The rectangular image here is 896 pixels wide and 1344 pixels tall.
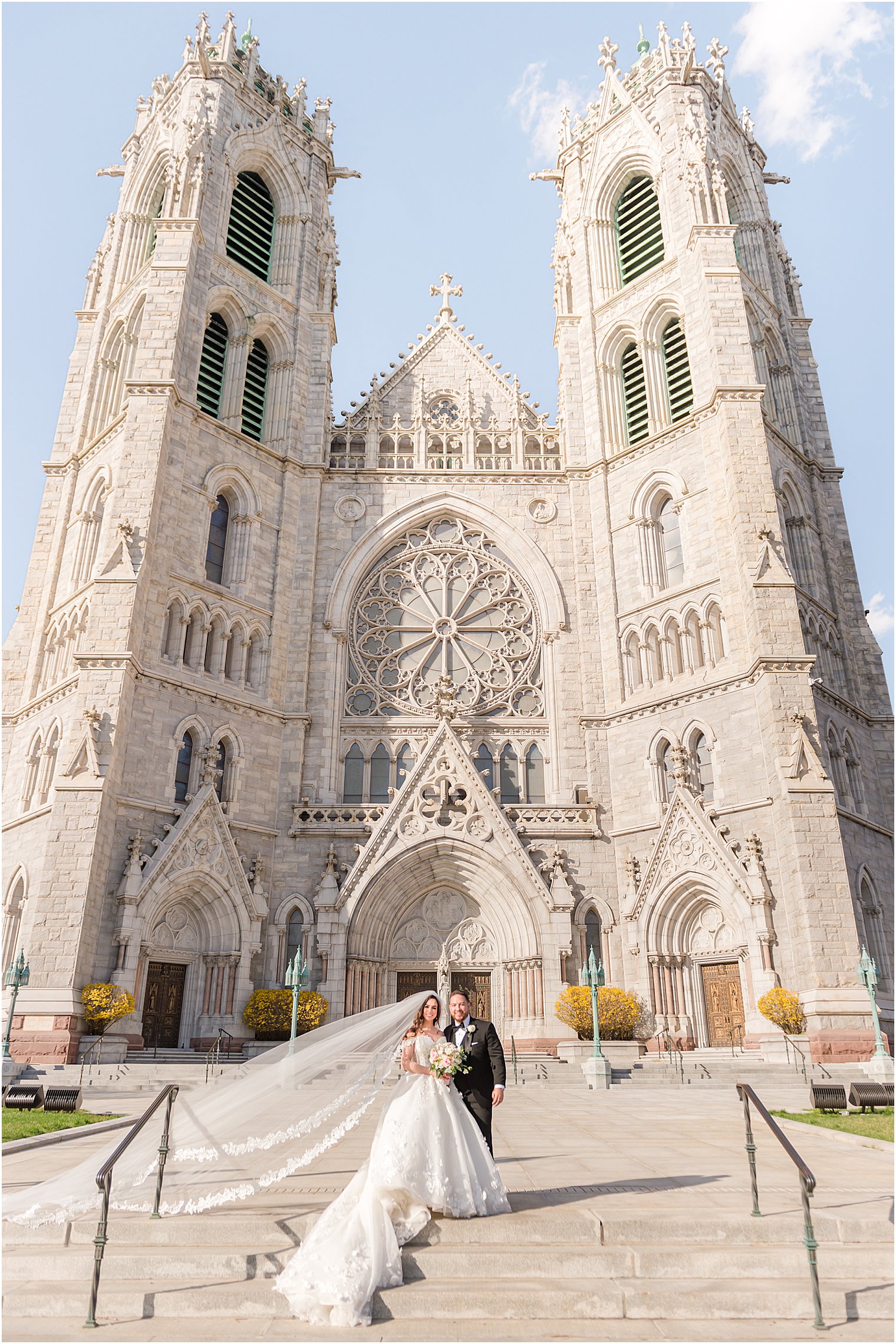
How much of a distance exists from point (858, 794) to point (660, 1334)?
76.4ft

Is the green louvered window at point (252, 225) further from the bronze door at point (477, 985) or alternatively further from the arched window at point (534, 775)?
the bronze door at point (477, 985)

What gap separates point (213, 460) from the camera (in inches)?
1144

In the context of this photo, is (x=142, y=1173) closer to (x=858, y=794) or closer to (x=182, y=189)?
(x=858, y=794)

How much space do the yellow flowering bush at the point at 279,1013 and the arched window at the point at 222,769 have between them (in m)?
5.46

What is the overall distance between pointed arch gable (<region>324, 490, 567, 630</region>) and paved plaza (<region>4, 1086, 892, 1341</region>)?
22.2 meters

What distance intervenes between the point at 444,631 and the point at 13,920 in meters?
15.4

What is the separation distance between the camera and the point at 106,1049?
2019 cm

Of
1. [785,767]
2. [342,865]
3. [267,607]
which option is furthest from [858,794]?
[267,607]

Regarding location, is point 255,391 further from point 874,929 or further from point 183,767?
point 874,929

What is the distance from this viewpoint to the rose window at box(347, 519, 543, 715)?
29.4 meters

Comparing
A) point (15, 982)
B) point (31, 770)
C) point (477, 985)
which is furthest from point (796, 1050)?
point (31, 770)

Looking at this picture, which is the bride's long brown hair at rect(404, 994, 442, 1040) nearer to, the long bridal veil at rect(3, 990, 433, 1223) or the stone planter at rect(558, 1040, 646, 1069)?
the long bridal veil at rect(3, 990, 433, 1223)

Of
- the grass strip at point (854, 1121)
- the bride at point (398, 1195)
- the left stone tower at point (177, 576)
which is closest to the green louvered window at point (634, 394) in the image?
the left stone tower at point (177, 576)

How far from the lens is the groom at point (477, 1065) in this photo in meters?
7.79
